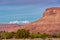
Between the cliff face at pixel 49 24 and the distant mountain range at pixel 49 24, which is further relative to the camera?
the cliff face at pixel 49 24

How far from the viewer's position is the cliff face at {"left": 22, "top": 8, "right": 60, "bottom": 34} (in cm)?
12271

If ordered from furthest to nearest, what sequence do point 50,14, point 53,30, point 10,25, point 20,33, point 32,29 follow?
point 10,25
point 50,14
point 32,29
point 53,30
point 20,33

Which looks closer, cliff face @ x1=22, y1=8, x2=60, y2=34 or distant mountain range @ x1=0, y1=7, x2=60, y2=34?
distant mountain range @ x1=0, y1=7, x2=60, y2=34

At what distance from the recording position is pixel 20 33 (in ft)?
165

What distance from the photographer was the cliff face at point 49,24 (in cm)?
12271

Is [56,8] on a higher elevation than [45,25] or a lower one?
higher

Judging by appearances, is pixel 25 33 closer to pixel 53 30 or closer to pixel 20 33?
pixel 20 33

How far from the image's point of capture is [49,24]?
4993 inches

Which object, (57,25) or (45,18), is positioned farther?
A: (45,18)

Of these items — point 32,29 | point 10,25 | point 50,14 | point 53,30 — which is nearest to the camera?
point 53,30

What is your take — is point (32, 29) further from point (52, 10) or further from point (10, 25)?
point (10, 25)

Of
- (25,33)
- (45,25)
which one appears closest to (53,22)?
(45,25)

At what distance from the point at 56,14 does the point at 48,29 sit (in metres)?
17.3

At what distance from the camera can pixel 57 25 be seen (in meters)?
122
